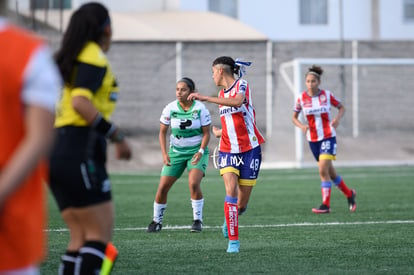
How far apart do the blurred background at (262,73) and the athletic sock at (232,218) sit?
17.2 metres

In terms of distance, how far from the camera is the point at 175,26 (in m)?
42.7

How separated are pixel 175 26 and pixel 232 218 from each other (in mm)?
33893

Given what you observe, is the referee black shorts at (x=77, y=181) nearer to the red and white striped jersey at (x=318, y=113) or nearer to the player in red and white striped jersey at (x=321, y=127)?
the player in red and white striped jersey at (x=321, y=127)

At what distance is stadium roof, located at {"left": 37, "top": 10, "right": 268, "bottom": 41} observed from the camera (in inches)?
1587

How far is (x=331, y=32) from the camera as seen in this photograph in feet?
159

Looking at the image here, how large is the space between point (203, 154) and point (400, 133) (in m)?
20.3

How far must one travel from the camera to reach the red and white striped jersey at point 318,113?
1485cm

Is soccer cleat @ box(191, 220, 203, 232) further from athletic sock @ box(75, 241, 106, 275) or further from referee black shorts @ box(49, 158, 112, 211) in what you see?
referee black shorts @ box(49, 158, 112, 211)

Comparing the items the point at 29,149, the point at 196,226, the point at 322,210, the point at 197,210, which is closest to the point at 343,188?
the point at 322,210

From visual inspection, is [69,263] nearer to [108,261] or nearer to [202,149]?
[108,261]

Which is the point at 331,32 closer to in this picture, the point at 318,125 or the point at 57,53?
the point at 318,125

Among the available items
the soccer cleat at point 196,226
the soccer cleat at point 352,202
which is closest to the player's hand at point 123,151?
the soccer cleat at point 196,226

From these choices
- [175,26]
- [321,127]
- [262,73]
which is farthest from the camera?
[175,26]

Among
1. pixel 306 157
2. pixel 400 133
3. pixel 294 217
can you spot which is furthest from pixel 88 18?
pixel 400 133
